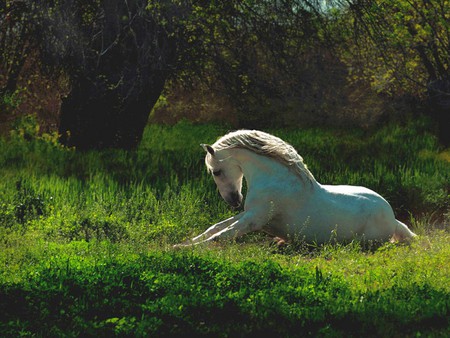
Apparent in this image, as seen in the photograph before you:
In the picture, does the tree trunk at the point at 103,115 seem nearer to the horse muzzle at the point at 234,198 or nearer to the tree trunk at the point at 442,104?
the tree trunk at the point at 442,104

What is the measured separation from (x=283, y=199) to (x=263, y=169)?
1.30 ft

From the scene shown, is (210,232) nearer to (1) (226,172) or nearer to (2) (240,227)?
(2) (240,227)

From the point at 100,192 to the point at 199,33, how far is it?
17.8ft

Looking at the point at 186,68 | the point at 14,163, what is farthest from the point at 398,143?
the point at 14,163

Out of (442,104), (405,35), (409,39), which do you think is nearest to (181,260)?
(409,39)

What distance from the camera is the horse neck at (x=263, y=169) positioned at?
8.71m

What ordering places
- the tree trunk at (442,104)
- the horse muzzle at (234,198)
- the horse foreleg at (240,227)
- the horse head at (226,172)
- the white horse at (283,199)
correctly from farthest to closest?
1. the tree trunk at (442,104)
2. the horse muzzle at (234,198)
3. the horse head at (226,172)
4. the white horse at (283,199)
5. the horse foreleg at (240,227)

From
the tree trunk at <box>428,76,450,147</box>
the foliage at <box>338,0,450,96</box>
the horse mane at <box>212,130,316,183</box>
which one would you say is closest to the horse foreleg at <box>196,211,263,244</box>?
the horse mane at <box>212,130,316,183</box>

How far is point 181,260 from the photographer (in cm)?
684

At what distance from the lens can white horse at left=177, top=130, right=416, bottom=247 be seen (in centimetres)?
868

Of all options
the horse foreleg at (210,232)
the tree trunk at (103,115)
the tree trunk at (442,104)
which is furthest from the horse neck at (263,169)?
the tree trunk at (442,104)

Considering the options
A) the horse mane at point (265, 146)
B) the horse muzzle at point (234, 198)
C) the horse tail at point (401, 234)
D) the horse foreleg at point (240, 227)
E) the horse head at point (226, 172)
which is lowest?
the horse tail at point (401, 234)

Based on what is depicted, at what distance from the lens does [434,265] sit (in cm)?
720

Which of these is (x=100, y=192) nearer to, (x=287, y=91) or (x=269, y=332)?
(x=269, y=332)
